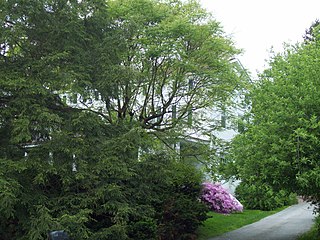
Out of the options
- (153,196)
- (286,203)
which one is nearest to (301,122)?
(153,196)

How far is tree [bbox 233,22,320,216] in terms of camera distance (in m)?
12.9

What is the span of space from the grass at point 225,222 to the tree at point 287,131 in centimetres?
466

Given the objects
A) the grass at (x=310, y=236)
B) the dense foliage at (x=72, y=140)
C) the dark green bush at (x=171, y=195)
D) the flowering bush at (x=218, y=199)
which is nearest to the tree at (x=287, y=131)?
the dark green bush at (x=171, y=195)

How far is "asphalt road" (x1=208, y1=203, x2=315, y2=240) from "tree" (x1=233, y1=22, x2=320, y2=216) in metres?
3.89

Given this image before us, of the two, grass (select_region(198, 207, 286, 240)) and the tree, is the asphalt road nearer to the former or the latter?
grass (select_region(198, 207, 286, 240))

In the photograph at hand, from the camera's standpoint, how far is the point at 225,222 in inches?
847

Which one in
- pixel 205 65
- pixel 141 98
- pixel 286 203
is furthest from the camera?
pixel 286 203

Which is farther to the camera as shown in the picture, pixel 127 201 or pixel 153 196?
pixel 153 196

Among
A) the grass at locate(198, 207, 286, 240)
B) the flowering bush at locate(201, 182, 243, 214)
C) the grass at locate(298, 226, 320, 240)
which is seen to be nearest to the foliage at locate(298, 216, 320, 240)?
the grass at locate(298, 226, 320, 240)

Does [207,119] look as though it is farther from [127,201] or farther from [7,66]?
[7,66]

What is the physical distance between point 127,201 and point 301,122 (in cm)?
514

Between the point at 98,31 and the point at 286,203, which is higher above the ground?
the point at 98,31

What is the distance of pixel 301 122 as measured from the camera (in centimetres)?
1303

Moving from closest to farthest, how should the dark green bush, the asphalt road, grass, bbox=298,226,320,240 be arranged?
the dark green bush → grass, bbox=298,226,320,240 → the asphalt road
